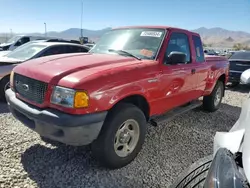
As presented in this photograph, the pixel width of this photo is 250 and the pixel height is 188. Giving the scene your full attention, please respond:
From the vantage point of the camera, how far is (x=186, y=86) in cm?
438

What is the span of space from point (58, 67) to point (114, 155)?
1.31 m

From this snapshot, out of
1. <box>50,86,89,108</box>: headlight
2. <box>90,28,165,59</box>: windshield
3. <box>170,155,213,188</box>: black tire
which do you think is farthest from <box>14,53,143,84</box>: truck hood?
<box>170,155,213,188</box>: black tire

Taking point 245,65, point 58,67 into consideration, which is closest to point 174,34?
point 58,67

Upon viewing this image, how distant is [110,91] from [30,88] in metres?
1.07

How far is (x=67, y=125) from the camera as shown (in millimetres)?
2568

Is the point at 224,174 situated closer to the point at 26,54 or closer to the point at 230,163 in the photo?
the point at 230,163

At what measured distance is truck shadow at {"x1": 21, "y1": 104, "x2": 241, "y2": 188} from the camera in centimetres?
288

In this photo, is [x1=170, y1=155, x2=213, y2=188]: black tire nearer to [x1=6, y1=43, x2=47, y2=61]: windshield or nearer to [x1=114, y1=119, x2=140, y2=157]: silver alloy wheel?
[x1=114, y1=119, x2=140, y2=157]: silver alloy wheel

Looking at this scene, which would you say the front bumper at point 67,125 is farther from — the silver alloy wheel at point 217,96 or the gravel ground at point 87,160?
the silver alloy wheel at point 217,96

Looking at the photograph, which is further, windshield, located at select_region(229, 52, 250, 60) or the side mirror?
windshield, located at select_region(229, 52, 250, 60)

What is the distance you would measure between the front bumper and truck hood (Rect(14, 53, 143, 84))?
396mm

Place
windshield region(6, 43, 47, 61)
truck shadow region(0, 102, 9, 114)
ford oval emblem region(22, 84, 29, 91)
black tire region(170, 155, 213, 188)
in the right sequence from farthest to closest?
windshield region(6, 43, 47, 61) → truck shadow region(0, 102, 9, 114) → ford oval emblem region(22, 84, 29, 91) → black tire region(170, 155, 213, 188)

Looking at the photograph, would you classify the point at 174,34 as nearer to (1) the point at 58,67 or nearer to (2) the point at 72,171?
(1) the point at 58,67

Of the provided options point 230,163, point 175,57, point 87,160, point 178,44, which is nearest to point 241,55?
point 178,44
